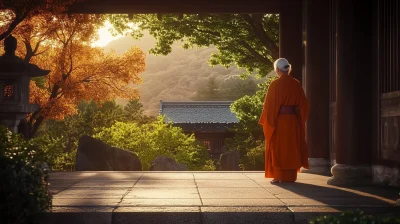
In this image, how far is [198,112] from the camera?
44.0 metres

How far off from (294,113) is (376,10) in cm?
200

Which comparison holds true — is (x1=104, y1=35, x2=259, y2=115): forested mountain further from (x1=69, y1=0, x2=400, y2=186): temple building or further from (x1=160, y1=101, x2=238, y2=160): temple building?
(x1=69, y1=0, x2=400, y2=186): temple building

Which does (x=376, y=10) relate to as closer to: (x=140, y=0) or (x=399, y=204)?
(x=399, y=204)

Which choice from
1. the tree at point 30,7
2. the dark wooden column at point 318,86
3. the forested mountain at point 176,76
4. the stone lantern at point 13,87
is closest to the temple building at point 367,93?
the dark wooden column at point 318,86

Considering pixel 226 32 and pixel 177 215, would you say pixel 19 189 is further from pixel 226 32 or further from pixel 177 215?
pixel 226 32

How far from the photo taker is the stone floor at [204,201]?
22.0 feet

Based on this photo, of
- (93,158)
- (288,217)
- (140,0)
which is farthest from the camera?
(93,158)

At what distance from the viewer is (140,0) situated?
14.9 m

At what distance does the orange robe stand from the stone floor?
0.27m

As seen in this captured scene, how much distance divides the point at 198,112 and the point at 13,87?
31.6m

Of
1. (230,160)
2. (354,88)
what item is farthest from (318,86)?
(230,160)

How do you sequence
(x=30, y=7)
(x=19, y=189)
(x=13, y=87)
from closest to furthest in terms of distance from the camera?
(x=19, y=189) < (x=13, y=87) < (x=30, y=7)

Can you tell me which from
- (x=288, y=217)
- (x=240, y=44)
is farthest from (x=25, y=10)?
(x=288, y=217)

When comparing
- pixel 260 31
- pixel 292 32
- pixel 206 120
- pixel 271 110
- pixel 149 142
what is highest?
pixel 260 31
